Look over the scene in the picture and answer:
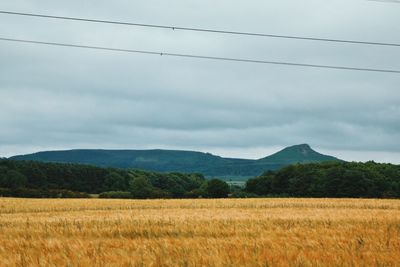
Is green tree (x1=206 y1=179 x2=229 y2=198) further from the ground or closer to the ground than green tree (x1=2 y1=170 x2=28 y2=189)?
closer to the ground

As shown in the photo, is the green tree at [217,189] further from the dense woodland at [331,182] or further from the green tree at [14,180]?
the green tree at [14,180]

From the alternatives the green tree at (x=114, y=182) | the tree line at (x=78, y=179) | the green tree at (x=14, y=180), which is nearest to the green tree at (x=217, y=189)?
the tree line at (x=78, y=179)

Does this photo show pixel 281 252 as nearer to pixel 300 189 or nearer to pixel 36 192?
pixel 36 192

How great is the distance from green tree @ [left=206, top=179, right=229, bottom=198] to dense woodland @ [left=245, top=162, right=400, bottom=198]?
11.7m

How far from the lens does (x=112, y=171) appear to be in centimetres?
13975

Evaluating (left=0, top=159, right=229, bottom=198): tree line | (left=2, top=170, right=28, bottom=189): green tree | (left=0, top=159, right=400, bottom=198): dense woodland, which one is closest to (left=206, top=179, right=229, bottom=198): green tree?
(left=0, top=159, right=400, bottom=198): dense woodland

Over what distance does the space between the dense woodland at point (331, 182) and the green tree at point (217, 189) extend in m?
11.7

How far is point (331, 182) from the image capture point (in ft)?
292

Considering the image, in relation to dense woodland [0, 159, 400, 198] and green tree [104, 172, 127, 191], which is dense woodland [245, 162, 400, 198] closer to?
dense woodland [0, 159, 400, 198]

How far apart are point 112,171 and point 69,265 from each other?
434 ft

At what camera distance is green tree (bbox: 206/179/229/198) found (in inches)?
3883

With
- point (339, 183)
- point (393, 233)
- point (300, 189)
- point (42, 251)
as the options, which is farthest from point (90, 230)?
point (300, 189)

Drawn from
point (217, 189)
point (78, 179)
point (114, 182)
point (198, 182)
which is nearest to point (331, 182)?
point (217, 189)

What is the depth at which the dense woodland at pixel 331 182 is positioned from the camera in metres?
87.5
